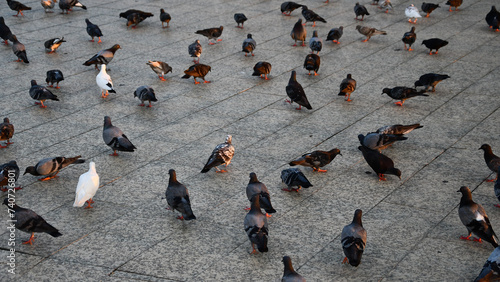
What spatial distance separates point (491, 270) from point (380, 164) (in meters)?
2.87

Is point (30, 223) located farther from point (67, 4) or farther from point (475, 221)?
point (67, 4)

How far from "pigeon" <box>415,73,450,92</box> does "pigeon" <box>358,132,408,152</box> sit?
304 centimetres

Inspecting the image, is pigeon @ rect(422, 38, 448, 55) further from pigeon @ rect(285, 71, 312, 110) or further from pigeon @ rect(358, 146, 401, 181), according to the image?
pigeon @ rect(358, 146, 401, 181)

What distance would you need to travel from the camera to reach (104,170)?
9.50 m

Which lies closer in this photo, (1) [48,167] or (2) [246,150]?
(1) [48,167]

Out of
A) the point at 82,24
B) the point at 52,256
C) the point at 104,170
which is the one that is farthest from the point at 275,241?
the point at 82,24

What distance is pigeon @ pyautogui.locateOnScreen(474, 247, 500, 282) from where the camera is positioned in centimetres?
629

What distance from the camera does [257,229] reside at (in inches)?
280

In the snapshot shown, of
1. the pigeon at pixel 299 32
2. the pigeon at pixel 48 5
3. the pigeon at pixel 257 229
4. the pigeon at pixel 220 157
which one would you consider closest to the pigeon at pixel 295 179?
the pigeon at pixel 220 157

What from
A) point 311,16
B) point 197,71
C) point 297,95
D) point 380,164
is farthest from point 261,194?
point 311,16

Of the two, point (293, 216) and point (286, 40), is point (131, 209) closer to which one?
point (293, 216)

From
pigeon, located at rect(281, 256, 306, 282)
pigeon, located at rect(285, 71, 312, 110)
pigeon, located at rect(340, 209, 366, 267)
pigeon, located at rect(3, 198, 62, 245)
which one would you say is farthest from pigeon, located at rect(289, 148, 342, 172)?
pigeon, located at rect(3, 198, 62, 245)

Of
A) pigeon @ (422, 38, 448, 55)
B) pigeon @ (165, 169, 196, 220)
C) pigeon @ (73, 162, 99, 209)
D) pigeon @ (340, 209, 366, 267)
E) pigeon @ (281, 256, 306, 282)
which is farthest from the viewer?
pigeon @ (422, 38, 448, 55)

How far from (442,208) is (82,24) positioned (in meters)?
12.8
